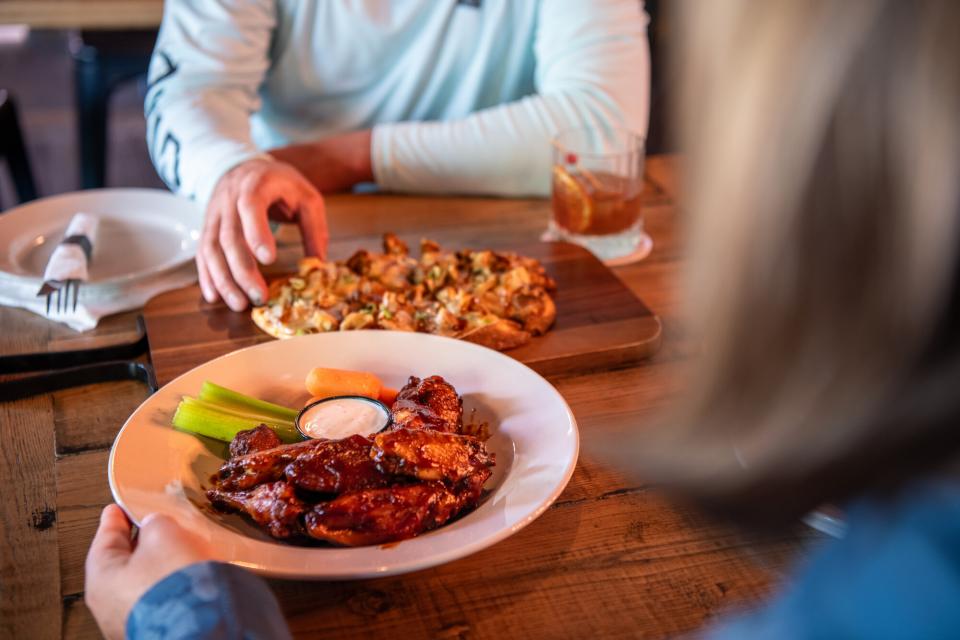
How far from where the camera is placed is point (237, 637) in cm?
79

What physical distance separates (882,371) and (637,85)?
6.22 feet

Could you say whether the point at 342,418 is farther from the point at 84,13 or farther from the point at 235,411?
the point at 84,13

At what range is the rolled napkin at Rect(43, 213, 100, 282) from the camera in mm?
1624

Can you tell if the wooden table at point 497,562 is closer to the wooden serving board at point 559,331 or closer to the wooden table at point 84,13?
the wooden serving board at point 559,331

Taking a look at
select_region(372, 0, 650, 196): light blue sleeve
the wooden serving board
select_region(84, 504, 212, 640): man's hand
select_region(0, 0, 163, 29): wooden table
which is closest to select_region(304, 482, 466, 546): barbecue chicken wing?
select_region(84, 504, 212, 640): man's hand

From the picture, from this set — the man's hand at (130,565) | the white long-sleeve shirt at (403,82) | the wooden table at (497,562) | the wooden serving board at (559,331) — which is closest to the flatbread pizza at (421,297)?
the wooden serving board at (559,331)

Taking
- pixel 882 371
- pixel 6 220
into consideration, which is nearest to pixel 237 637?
pixel 882 371

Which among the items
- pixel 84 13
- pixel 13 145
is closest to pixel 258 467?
pixel 13 145

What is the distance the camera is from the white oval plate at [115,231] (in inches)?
70.8

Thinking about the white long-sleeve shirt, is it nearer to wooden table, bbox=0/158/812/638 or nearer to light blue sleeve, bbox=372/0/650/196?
light blue sleeve, bbox=372/0/650/196

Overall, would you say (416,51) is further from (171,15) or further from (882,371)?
(882,371)

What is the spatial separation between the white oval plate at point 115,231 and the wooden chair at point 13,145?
1267 millimetres

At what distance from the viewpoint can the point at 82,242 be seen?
1.78 metres

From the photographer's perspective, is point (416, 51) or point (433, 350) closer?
point (433, 350)
